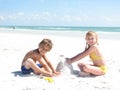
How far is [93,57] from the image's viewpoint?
641cm

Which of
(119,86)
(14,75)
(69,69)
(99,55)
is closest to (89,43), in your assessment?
(99,55)

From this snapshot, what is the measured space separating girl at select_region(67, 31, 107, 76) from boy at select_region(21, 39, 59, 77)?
549 millimetres

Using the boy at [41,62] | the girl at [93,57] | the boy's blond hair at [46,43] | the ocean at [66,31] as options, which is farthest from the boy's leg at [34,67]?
the ocean at [66,31]

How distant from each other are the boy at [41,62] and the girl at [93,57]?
549mm

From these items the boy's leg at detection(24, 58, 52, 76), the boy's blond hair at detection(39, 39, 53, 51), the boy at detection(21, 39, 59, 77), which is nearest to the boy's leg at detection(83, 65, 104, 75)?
the boy at detection(21, 39, 59, 77)

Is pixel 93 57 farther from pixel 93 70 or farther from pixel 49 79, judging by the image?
pixel 49 79

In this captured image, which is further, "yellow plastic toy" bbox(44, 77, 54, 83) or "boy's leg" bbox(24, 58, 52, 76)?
"boy's leg" bbox(24, 58, 52, 76)

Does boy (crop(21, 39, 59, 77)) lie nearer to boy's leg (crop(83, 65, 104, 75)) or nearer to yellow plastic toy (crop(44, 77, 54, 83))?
yellow plastic toy (crop(44, 77, 54, 83))

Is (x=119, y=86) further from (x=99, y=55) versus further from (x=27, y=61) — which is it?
(x=27, y=61)

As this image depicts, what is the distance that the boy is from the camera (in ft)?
19.2

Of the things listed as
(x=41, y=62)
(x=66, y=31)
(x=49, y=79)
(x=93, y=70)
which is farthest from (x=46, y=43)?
(x=66, y=31)

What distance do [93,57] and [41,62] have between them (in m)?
1.29

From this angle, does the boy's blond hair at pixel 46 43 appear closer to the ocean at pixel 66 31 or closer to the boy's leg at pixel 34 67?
the boy's leg at pixel 34 67

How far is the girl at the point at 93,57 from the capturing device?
616 cm
